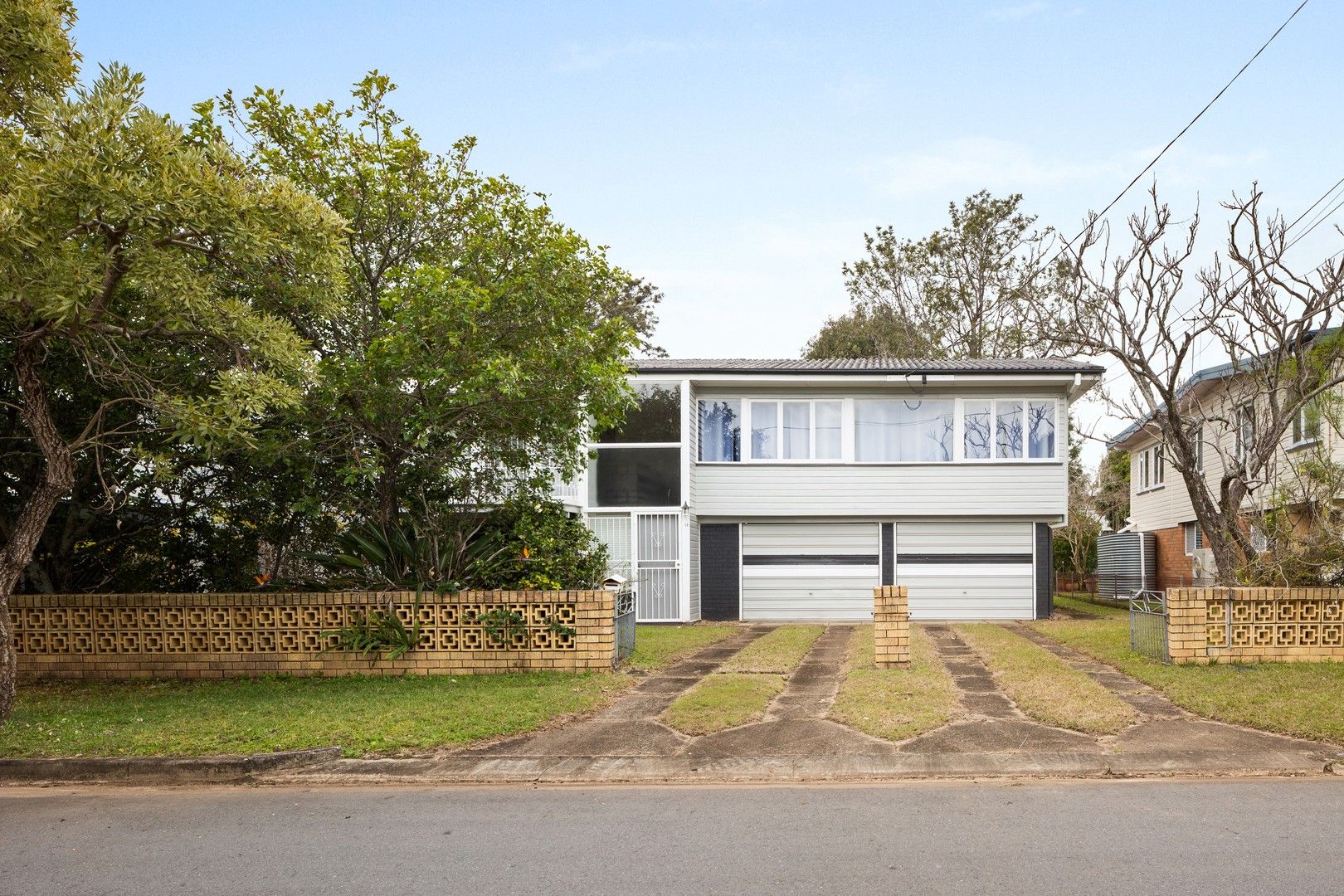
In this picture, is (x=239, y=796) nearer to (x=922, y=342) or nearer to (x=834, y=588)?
(x=834, y=588)

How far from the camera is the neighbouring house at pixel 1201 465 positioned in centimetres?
1670

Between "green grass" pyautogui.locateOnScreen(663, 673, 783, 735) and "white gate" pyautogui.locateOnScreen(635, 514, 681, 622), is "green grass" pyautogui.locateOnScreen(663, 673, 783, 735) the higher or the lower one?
the lower one

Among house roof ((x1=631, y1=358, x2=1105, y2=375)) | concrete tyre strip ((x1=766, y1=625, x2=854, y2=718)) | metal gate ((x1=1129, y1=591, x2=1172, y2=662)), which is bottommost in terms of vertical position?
concrete tyre strip ((x1=766, y1=625, x2=854, y2=718))

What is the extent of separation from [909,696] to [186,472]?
9200mm

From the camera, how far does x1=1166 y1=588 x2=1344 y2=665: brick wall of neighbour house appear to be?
39.9ft

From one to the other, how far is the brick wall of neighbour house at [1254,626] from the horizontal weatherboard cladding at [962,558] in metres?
9.13

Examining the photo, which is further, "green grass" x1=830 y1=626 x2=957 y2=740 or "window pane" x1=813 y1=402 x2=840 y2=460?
"window pane" x1=813 y1=402 x2=840 y2=460

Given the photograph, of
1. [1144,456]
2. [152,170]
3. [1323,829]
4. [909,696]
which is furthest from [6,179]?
[1144,456]

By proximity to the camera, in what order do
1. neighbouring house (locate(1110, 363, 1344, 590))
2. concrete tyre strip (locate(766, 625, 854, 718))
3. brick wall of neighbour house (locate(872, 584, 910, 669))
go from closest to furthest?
concrete tyre strip (locate(766, 625, 854, 718))
brick wall of neighbour house (locate(872, 584, 910, 669))
neighbouring house (locate(1110, 363, 1344, 590))

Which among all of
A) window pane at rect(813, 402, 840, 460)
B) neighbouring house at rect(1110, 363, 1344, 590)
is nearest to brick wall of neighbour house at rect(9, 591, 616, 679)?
neighbouring house at rect(1110, 363, 1344, 590)

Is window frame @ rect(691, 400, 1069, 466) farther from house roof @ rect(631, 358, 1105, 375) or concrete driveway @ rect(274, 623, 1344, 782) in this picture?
concrete driveway @ rect(274, 623, 1344, 782)

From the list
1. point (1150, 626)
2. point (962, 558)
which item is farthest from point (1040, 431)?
point (1150, 626)

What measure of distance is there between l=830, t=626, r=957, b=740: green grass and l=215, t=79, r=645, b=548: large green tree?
13.8 feet

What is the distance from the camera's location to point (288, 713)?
32.1 feet
